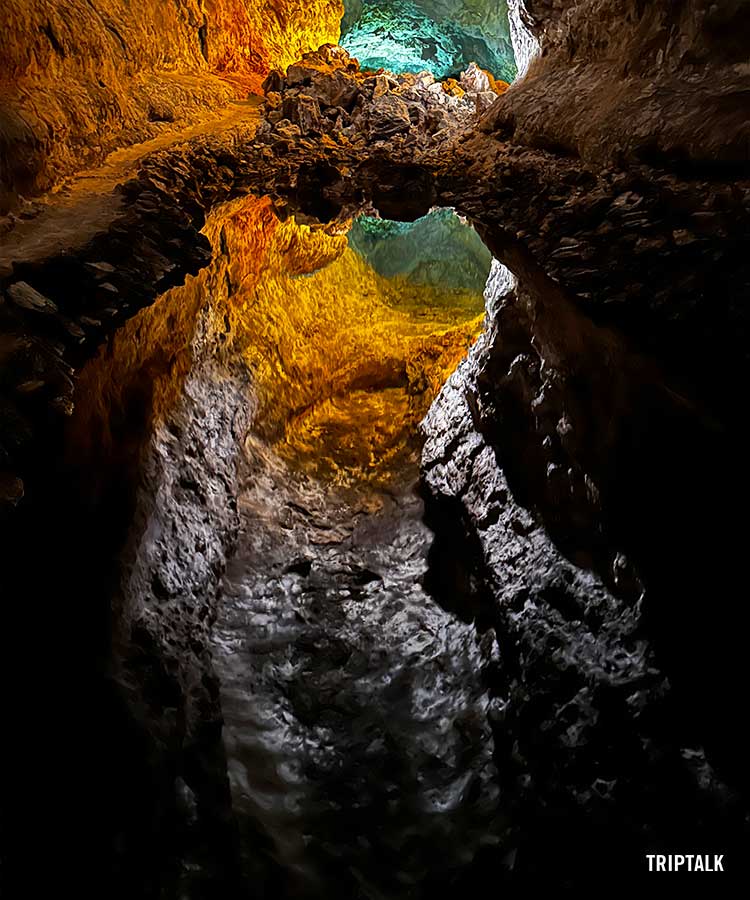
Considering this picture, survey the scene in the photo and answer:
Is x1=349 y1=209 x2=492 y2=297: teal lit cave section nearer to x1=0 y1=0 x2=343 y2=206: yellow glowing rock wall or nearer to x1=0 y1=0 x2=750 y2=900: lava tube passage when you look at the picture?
x1=0 y1=0 x2=343 y2=206: yellow glowing rock wall

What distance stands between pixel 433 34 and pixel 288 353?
15798 mm

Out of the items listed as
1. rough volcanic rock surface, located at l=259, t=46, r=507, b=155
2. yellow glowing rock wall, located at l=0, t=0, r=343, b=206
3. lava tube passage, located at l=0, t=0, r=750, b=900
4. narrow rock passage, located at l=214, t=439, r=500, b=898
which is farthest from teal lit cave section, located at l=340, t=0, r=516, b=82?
narrow rock passage, located at l=214, t=439, r=500, b=898

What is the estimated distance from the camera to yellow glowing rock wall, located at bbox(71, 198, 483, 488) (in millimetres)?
3178

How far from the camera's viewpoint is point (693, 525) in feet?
5.98

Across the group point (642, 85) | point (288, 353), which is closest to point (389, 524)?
point (288, 353)

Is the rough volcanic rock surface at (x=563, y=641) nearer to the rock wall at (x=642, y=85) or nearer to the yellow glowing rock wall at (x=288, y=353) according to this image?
the rock wall at (x=642, y=85)

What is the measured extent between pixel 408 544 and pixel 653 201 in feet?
8.47

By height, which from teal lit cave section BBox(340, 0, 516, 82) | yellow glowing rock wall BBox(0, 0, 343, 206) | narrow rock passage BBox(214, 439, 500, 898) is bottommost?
narrow rock passage BBox(214, 439, 500, 898)

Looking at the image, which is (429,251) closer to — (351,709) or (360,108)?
(360,108)

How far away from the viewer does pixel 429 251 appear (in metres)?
12.3

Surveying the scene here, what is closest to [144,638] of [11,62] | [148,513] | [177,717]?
[177,717]

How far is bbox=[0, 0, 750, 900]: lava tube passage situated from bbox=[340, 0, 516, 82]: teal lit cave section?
462 inches

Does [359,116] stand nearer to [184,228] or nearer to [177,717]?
[184,228]

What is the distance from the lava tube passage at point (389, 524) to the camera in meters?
1.89
